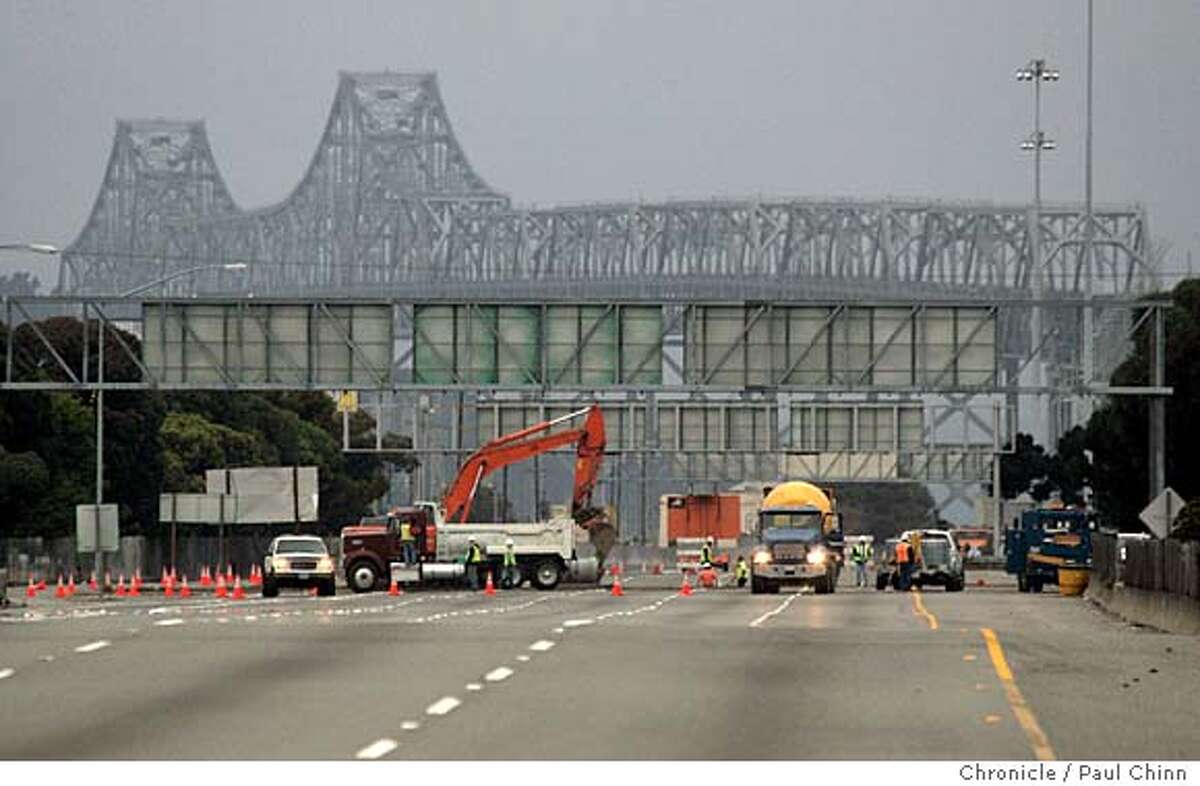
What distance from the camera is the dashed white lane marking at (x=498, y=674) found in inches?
1202

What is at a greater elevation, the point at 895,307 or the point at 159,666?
the point at 895,307

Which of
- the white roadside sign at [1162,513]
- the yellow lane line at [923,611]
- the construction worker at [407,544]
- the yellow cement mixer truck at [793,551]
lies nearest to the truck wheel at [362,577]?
the construction worker at [407,544]

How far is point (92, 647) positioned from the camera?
36.7 meters

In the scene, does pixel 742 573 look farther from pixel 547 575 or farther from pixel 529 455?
pixel 547 575

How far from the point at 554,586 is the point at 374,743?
6426 centimetres

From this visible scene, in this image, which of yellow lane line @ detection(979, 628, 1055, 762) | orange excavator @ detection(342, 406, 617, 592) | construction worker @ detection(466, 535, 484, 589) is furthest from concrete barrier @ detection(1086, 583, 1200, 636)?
orange excavator @ detection(342, 406, 617, 592)

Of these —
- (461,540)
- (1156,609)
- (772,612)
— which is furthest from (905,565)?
(1156,609)

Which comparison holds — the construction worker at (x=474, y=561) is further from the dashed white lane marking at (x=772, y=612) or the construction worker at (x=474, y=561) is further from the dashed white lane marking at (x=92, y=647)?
the dashed white lane marking at (x=92, y=647)

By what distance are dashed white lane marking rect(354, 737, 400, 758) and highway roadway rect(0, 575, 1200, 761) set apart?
5cm

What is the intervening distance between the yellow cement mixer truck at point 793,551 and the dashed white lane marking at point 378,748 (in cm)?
5810

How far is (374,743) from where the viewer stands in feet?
75.4

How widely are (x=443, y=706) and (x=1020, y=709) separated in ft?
15.5

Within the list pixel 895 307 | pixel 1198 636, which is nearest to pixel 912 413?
pixel 895 307
